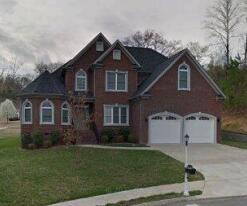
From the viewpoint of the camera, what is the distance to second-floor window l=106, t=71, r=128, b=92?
101 feet

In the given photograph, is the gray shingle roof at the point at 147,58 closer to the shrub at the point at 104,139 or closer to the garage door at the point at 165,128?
the garage door at the point at 165,128

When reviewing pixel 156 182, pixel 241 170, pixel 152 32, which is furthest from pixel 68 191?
pixel 152 32

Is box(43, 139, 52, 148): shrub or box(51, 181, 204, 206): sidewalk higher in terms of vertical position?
box(43, 139, 52, 148): shrub

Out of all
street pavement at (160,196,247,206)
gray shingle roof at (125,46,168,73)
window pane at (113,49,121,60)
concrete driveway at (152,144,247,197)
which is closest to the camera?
street pavement at (160,196,247,206)

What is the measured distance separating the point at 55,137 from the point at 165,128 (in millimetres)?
8126

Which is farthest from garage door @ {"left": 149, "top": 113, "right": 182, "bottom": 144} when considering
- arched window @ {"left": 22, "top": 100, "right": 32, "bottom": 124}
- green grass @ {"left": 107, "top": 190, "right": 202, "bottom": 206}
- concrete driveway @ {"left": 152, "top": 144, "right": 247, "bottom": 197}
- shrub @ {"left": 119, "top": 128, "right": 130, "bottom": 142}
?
green grass @ {"left": 107, "top": 190, "right": 202, "bottom": 206}

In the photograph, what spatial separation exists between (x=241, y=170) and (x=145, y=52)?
811 inches

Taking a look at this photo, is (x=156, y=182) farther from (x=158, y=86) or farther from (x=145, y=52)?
(x=145, y=52)

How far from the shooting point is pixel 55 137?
1101 inches

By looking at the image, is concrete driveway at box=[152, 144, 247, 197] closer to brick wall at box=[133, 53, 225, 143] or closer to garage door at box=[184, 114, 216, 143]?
garage door at box=[184, 114, 216, 143]

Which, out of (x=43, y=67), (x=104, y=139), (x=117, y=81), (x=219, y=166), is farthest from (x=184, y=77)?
(x=43, y=67)

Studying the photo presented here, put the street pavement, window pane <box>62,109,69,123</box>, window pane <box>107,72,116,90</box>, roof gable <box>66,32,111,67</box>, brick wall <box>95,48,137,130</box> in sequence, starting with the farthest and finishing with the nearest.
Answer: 1. roof gable <box>66,32,111,67</box>
2. window pane <box>107,72,116,90</box>
3. brick wall <box>95,48,137,130</box>
4. window pane <box>62,109,69,123</box>
5. the street pavement

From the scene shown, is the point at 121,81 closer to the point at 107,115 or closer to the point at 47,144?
the point at 107,115

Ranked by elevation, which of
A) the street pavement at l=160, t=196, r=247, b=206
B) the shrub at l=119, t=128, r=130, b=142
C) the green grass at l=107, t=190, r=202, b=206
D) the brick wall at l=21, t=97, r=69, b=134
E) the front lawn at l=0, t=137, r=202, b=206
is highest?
the brick wall at l=21, t=97, r=69, b=134
